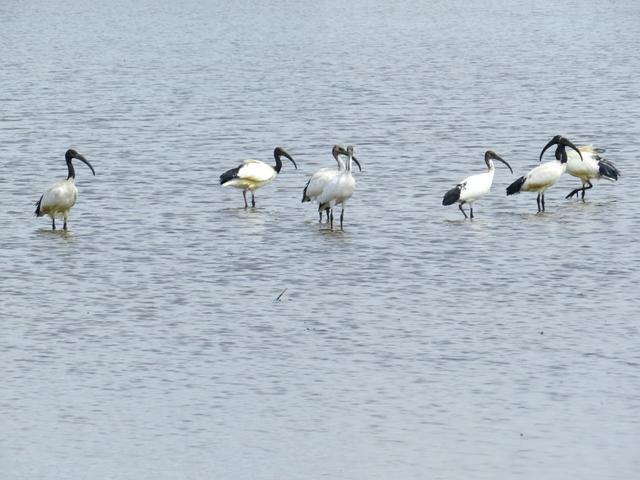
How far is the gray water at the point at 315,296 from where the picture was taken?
13156mm

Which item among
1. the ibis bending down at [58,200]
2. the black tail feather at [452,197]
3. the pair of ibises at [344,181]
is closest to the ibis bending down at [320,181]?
the pair of ibises at [344,181]

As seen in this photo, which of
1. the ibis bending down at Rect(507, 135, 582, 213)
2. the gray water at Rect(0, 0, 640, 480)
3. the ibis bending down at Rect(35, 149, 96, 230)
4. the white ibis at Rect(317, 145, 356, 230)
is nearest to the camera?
the gray water at Rect(0, 0, 640, 480)

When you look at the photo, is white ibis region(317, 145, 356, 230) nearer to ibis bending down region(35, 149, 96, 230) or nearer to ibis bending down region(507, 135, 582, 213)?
ibis bending down region(507, 135, 582, 213)

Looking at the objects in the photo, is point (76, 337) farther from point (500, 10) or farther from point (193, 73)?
point (500, 10)

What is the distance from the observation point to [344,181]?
77.4 feet

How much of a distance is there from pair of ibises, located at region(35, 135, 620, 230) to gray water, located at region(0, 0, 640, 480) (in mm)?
395

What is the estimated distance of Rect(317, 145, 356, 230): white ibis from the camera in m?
23.6

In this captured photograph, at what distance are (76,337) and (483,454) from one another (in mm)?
5692

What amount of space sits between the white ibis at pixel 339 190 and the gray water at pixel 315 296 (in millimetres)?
465

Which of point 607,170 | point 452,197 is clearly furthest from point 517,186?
point 607,170

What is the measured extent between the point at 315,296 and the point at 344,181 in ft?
15.6

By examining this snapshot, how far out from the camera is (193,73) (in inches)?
2066

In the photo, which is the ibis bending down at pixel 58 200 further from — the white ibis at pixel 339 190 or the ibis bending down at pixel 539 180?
the ibis bending down at pixel 539 180

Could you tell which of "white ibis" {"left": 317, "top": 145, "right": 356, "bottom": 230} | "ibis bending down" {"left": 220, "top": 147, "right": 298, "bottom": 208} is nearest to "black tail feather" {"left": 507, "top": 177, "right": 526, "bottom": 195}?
"white ibis" {"left": 317, "top": 145, "right": 356, "bottom": 230}
